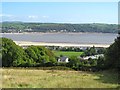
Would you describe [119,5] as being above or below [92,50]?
above

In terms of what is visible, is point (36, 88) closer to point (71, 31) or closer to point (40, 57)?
point (40, 57)

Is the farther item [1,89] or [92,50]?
[92,50]

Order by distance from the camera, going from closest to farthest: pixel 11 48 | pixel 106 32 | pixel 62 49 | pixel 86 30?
pixel 11 48 → pixel 62 49 → pixel 106 32 → pixel 86 30

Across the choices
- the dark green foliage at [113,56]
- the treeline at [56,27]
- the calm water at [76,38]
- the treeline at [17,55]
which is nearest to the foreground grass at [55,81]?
the dark green foliage at [113,56]

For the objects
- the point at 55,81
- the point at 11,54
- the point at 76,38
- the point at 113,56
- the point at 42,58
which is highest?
the point at 55,81

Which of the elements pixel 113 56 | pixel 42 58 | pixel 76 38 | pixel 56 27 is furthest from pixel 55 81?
pixel 56 27

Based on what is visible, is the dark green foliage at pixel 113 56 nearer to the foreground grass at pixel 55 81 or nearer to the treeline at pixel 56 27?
the foreground grass at pixel 55 81

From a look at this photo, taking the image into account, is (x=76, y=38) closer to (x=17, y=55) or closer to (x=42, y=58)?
(x=42, y=58)

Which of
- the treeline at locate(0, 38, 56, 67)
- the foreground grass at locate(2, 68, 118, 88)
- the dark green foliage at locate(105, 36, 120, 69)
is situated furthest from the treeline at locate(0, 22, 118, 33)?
the foreground grass at locate(2, 68, 118, 88)

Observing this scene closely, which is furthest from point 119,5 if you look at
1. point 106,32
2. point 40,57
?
point 106,32
